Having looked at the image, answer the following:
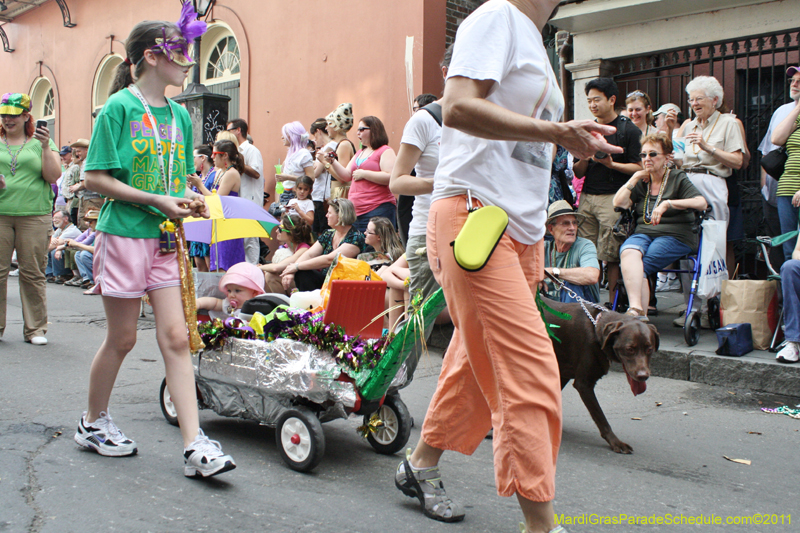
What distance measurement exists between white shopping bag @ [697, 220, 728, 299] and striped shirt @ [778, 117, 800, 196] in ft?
2.32

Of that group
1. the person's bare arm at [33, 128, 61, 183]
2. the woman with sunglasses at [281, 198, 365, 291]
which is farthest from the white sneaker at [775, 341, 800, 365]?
the person's bare arm at [33, 128, 61, 183]

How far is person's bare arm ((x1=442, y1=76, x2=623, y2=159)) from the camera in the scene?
2.15m

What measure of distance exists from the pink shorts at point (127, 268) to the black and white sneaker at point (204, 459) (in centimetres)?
70

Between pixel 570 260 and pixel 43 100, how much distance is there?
19.8 meters

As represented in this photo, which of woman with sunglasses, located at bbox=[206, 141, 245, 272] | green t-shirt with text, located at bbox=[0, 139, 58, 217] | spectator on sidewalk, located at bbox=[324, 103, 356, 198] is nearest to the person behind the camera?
green t-shirt with text, located at bbox=[0, 139, 58, 217]

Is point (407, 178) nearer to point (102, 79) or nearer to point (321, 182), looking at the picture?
point (321, 182)

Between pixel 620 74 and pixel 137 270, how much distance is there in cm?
750

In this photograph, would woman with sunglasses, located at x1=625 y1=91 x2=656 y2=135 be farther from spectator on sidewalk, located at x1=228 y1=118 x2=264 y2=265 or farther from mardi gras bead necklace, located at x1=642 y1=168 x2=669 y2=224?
spectator on sidewalk, located at x1=228 y1=118 x2=264 y2=265

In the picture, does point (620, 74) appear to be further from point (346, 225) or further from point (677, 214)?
point (346, 225)

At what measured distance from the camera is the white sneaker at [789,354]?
5160mm

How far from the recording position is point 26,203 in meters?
6.31


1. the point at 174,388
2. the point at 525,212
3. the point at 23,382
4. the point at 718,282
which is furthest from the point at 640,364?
the point at 23,382

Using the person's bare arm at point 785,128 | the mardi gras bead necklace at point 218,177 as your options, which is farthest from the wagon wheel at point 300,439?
the mardi gras bead necklace at point 218,177

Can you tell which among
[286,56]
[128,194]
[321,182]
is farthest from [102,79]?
[128,194]
